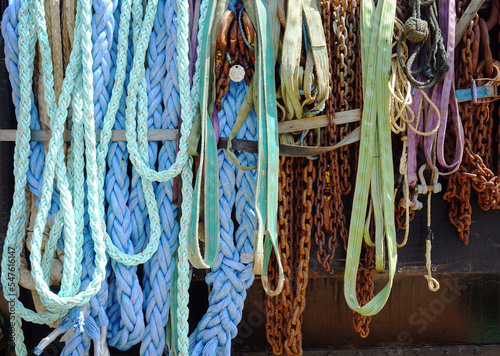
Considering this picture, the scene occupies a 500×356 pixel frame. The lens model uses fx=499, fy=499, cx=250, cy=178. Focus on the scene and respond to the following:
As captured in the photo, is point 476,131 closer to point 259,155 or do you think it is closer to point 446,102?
point 446,102

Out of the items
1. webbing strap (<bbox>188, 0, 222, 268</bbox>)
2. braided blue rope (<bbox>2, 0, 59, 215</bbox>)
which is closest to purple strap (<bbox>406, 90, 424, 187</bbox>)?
webbing strap (<bbox>188, 0, 222, 268</bbox>)

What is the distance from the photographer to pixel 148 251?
157cm

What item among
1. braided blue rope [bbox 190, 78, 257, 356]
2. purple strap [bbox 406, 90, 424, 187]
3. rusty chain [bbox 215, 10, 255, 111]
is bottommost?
braided blue rope [bbox 190, 78, 257, 356]

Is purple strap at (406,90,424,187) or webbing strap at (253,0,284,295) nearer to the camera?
webbing strap at (253,0,284,295)

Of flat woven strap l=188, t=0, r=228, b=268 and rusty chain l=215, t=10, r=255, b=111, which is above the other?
rusty chain l=215, t=10, r=255, b=111

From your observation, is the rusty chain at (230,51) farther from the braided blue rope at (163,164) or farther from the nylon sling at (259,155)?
the braided blue rope at (163,164)

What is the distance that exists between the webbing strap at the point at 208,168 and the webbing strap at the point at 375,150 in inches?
17.8

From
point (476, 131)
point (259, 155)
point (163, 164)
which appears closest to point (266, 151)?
point (259, 155)

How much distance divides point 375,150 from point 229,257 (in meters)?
0.59

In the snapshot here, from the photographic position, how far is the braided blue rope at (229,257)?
1619 mm

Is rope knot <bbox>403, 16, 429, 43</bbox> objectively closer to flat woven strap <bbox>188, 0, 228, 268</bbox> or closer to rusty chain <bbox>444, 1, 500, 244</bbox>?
rusty chain <bbox>444, 1, 500, 244</bbox>

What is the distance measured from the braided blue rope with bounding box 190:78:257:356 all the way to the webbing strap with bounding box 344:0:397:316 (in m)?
0.34

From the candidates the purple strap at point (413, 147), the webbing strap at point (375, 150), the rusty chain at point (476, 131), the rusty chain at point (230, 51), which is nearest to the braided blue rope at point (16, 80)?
the rusty chain at point (230, 51)

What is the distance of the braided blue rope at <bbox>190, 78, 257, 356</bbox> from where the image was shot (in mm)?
1619
